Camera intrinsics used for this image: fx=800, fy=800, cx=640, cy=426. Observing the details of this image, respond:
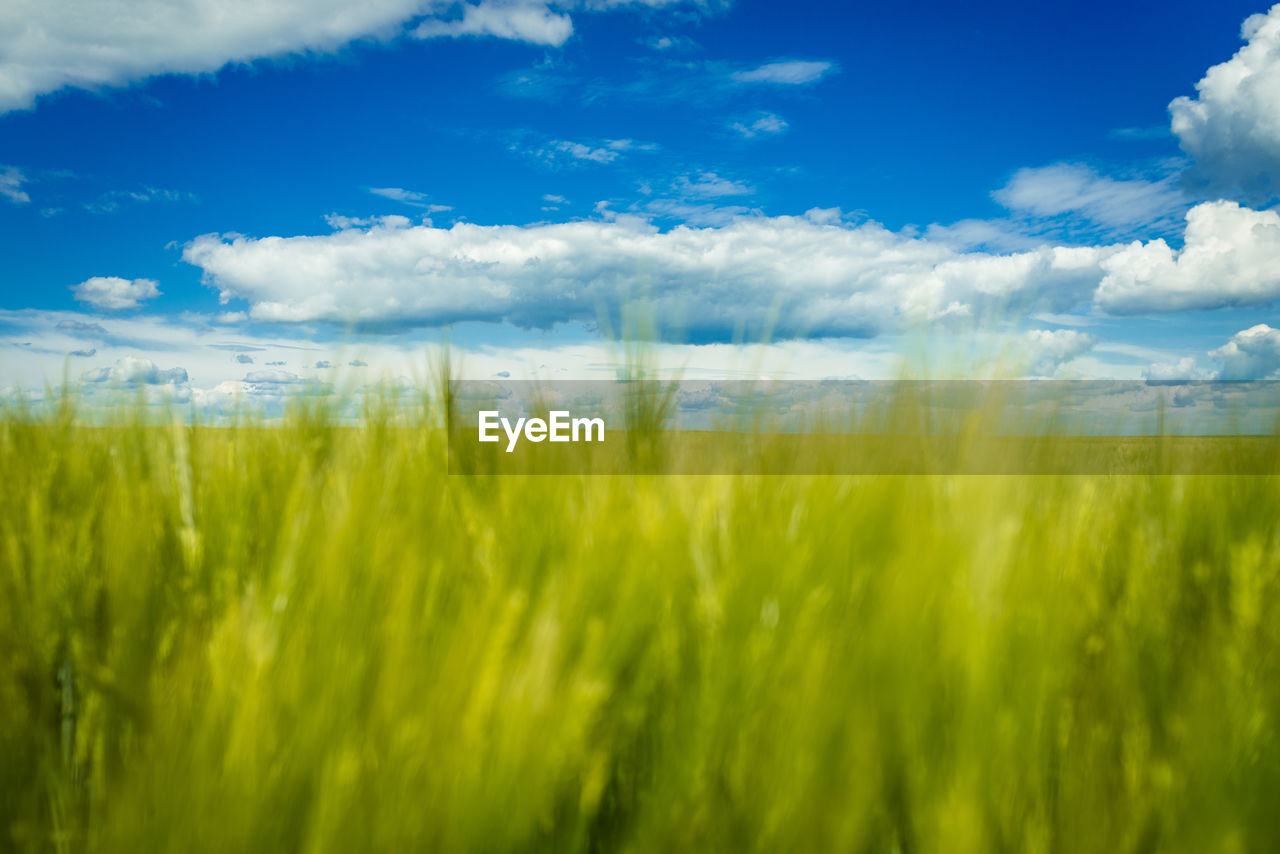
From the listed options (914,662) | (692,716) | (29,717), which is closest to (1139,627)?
(914,662)

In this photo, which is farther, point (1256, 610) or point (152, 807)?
point (1256, 610)

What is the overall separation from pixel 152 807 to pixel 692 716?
555 millimetres

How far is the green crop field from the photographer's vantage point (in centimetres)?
79

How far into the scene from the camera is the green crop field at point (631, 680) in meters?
0.79

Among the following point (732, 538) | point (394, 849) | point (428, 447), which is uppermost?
point (428, 447)

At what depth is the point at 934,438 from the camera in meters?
1.60

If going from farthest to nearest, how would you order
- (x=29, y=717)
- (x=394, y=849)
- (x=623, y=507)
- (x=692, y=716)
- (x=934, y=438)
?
(x=934, y=438), (x=623, y=507), (x=29, y=717), (x=692, y=716), (x=394, y=849)

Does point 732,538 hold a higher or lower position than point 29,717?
higher

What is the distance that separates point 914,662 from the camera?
985 millimetres

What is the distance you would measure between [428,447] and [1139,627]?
4.70ft

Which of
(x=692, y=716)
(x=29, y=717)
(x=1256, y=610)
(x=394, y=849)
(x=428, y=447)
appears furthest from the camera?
(x=428, y=447)

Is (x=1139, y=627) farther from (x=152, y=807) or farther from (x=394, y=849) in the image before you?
(x=152, y=807)

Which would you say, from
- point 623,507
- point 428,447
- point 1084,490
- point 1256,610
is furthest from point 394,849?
point 1084,490

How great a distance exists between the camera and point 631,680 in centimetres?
108
